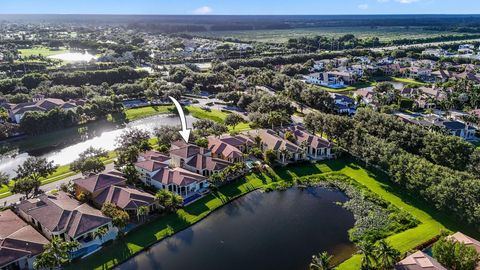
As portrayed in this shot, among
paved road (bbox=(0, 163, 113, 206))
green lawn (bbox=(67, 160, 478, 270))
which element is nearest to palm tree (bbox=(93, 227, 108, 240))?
green lawn (bbox=(67, 160, 478, 270))

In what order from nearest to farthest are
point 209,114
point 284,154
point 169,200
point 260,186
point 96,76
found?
1. point 169,200
2. point 260,186
3. point 284,154
4. point 209,114
5. point 96,76

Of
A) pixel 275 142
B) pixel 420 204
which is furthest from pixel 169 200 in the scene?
pixel 420 204

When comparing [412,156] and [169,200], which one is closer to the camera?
[169,200]

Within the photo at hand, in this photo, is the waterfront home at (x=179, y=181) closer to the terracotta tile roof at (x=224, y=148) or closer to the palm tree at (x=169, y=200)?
the palm tree at (x=169, y=200)

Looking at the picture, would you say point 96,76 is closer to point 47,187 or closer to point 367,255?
point 47,187

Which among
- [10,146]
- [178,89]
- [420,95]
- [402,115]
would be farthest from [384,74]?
[10,146]

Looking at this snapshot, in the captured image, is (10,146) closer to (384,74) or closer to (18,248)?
(18,248)

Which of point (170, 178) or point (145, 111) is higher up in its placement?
point (145, 111)

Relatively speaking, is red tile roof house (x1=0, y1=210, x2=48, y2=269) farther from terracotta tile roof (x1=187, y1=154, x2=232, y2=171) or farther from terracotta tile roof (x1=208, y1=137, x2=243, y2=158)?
terracotta tile roof (x1=208, y1=137, x2=243, y2=158)
